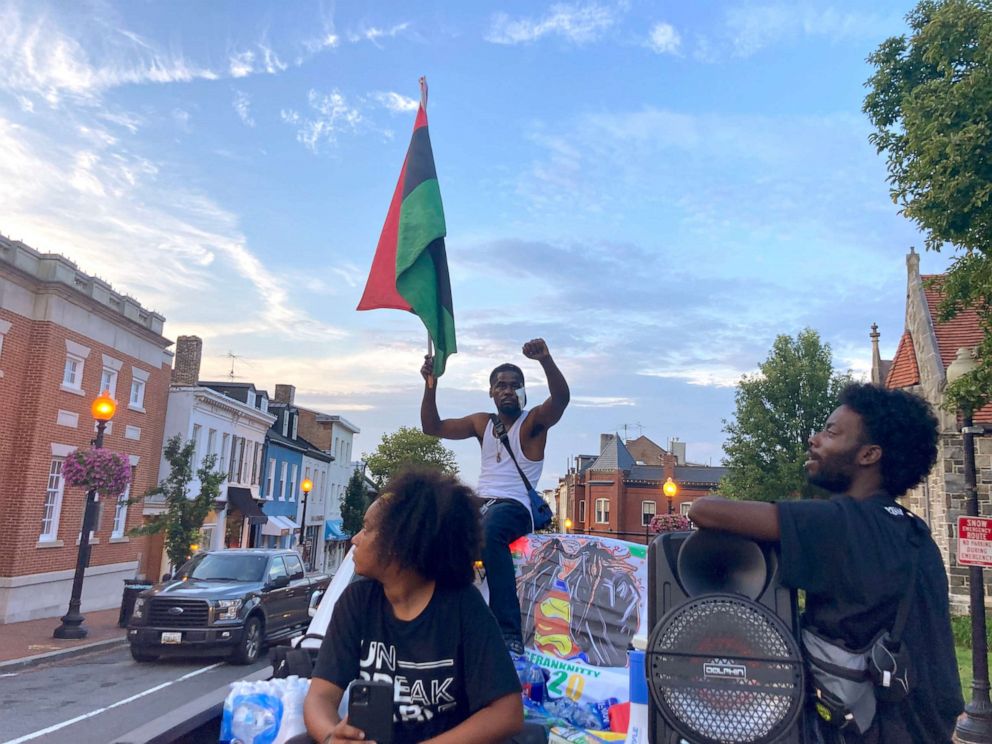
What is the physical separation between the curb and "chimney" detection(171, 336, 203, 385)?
16.2m

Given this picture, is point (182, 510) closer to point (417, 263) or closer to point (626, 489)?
point (417, 263)

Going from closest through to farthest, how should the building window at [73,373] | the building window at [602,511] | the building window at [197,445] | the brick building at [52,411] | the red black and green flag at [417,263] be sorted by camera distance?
the red black and green flag at [417,263] → the brick building at [52,411] → the building window at [73,373] → the building window at [197,445] → the building window at [602,511]

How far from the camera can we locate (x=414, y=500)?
2.45 m

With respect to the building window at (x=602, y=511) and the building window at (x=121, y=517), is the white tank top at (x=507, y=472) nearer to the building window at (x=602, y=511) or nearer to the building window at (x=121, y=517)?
the building window at (x=121, y=517)

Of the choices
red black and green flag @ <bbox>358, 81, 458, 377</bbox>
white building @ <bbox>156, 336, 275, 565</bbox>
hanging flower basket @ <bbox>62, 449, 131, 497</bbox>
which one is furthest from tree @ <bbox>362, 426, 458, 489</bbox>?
red black and green flag @ <bbox>358, 81, 458, 377</bbox>

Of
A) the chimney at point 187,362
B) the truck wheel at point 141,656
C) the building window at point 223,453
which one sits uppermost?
the chimney at point 187,362

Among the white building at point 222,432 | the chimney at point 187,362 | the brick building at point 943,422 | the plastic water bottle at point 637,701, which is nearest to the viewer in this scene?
the plastic water bottle at point 637,701

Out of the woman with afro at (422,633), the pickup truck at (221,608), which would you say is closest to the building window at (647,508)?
the pickup truck at (221,608)

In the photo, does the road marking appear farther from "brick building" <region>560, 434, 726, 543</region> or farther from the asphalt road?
"brick building" <region>560, 434, 726, 543</region>

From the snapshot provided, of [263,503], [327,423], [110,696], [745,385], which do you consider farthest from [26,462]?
[327,423]

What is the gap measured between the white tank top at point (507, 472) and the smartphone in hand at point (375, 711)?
2.02m

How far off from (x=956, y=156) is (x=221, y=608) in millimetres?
12555

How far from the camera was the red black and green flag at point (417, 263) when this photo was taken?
5031mm

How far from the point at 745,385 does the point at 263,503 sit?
2488cm
